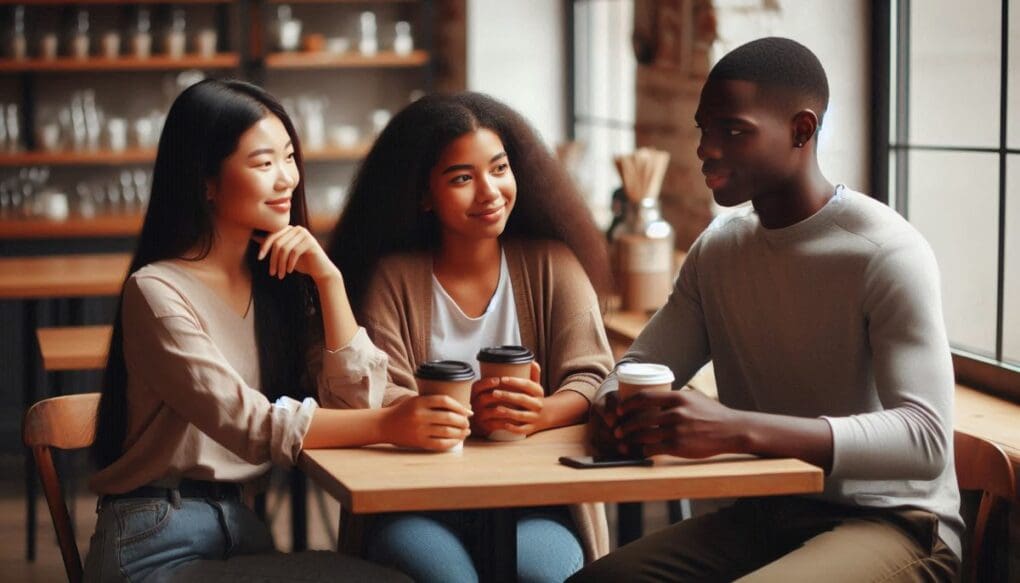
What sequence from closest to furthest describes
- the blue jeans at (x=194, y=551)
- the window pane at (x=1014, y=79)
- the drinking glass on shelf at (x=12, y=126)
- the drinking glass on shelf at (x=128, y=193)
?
the blue jeans at (x=194, y=551), the window pane at (x=1014, y=79), the drinking glass on shelf at (x=12, y=126), the drinking glass on shelf at (x=128, y=193)

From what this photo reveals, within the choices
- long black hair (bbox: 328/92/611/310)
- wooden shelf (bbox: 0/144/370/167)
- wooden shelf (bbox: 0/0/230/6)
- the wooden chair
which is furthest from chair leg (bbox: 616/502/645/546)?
wooden shelf (bbox: 0/0/230/6)

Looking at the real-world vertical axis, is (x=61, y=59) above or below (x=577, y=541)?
above

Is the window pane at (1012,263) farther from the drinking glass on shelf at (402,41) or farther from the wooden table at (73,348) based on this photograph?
the drinking glass on shelf at (402,41)

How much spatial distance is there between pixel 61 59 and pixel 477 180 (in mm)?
4267

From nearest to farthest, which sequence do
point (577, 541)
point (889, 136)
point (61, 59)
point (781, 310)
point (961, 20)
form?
point (781, 310) < point (577, 541) < point (961, 20) < point (889, 136) < point (61, 59)

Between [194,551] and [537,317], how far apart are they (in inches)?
30.7

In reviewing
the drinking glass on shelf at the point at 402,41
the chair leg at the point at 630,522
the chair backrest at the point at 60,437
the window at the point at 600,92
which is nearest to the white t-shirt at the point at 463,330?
the chair backrest at the point at 60,437

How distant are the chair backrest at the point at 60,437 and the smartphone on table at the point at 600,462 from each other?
88 cm

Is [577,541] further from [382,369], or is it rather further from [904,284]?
[904,284]

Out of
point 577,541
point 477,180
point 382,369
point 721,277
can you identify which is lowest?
point 577,541

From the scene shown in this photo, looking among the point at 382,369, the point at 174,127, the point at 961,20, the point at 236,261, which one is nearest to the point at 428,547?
the point at 382,369

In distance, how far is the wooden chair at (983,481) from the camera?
7.16 ft

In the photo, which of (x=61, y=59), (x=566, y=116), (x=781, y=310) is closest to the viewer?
(x=781, y=310)

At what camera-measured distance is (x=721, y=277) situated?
91.4 inches
